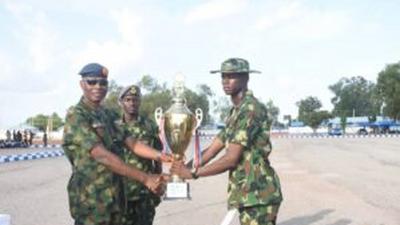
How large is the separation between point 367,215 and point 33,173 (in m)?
11.6

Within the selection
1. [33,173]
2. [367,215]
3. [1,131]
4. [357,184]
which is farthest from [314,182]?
[1,131]

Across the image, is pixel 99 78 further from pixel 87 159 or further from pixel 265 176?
pixel 265 176

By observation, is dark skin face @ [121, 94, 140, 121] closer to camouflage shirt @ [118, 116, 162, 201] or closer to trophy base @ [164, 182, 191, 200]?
camouflage shirt @ [118, 116, 162, 201]

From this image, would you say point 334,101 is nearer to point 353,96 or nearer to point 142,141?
point 353,96

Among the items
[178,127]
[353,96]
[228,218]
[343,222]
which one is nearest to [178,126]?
[178,127]

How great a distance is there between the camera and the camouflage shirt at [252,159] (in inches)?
169

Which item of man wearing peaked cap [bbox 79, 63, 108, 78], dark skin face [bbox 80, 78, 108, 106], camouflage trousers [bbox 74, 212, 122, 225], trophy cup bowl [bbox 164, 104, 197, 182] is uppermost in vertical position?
man wearing peaked cap [bbox 79, 63, 108, 78]

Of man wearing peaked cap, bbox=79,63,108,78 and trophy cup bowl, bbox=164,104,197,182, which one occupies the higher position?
man wearing peaked cap, bbox=79,63,108,78

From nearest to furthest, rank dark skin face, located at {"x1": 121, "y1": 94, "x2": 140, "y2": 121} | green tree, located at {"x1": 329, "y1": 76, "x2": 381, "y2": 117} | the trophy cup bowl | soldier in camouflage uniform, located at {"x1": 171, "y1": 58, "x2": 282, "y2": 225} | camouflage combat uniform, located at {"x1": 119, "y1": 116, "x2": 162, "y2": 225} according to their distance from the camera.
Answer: soldier in camouflage uniform, located at {"x1": 171, "y1": 58, "x2": 282, "y2": 225}
the trophy cup bowl
camouflage combat uniform, located at {"x1": 119, "y1": 116, "x2": 162, "y2": 225}
dark skin face, located at {"x1": 121, "y1": 94, "x2": 140, "y2": 121}
green tree, located at {"x1": 329, "y1": 76, "x2": 381, "y2": 117}

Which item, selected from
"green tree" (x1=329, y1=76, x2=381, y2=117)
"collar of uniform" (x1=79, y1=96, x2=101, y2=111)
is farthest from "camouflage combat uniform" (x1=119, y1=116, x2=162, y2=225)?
"green tree" (x1=329, y1=76, x2=381, y2=117)

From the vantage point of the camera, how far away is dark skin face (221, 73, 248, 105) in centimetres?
442

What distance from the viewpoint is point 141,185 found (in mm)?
5719

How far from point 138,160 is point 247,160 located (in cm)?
177

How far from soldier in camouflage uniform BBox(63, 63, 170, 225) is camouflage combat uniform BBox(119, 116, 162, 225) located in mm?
1100
